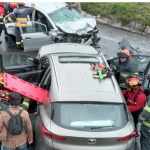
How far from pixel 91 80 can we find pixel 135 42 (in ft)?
25.5

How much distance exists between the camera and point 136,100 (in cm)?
477

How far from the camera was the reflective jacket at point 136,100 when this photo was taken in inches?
187

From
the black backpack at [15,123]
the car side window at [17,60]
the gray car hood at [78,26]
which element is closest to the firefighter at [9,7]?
the gray car hood at [78,26]

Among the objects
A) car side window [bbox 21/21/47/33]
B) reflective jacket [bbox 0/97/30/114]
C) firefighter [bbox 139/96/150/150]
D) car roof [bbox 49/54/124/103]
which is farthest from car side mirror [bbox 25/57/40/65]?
car side window [bbox 21/21/47/33]

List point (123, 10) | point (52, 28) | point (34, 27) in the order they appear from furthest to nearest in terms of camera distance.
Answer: point (123, 10)
point (52, 28)
point (34, 27)

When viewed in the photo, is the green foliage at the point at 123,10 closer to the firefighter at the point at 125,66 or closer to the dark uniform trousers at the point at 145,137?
the firefighter at the point at 125,66

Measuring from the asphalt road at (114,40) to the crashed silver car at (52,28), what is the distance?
1180mm

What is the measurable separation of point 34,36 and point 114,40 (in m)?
4.38

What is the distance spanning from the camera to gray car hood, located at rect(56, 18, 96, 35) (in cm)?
888

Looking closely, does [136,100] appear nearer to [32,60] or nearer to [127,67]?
[127,67]

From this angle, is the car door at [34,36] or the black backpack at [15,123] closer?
the black backpack at [15,123]

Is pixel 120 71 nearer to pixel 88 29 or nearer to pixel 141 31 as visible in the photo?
pixel 88 29

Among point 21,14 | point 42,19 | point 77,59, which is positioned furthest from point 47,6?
point 77,59

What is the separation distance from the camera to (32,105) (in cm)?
523
